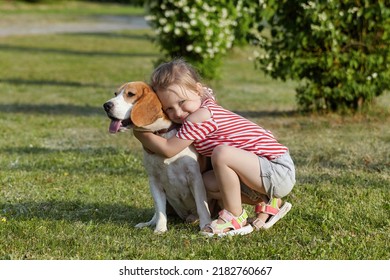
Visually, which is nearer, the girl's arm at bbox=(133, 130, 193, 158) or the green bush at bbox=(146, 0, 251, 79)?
the girl's arm at bbox=(133, 130, 193, 158)

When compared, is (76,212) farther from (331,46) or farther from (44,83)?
(44,83)

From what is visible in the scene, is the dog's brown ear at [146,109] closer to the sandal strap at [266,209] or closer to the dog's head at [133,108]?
the dog's head at [133,108]

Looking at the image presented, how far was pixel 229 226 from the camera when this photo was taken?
5176 millimetres

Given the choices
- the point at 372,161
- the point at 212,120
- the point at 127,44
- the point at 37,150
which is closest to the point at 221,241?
the point at 212,120

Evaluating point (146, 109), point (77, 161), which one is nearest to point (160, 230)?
point (146, 109)

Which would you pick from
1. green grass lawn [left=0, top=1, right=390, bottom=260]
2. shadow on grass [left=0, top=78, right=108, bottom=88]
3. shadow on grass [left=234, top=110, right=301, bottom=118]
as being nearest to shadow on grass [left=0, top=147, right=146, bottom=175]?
green grass lawn [left=0, top=1, right=390, bottom=260]

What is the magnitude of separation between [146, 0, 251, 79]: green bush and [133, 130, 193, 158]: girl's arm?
319 inches

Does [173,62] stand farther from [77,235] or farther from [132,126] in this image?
[77,235]

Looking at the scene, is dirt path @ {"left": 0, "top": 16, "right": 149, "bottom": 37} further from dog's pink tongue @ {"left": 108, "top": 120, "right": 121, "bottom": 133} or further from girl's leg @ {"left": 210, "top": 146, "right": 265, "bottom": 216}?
girl's leg @ {"left": 210, "top": 146, "right": 265, "bottom": 216}

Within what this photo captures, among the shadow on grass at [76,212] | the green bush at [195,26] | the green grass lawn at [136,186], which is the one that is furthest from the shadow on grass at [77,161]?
the green bush at [195,26]

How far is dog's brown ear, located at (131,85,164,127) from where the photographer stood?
503 cm

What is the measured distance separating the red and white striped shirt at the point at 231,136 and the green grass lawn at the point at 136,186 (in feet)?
1.82

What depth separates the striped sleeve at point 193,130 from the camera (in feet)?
16.7
